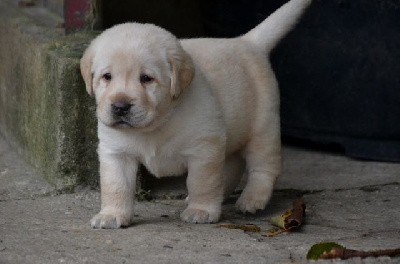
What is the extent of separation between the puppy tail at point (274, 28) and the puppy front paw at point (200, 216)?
36.9 inches

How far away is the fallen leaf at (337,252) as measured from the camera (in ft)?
12.5

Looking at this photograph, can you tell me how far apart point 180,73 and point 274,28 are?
96 centimetres

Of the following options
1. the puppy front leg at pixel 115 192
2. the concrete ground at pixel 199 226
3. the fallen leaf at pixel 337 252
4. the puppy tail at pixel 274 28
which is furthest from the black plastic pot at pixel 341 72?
the fallen leaf at pixel 337 252

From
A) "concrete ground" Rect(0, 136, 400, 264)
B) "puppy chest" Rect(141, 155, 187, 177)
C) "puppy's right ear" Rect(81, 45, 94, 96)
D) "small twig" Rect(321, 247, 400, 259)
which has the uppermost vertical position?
"puppy's right ear" Rect(81, 45, 94, 96)

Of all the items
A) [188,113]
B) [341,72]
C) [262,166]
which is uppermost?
[188,113]

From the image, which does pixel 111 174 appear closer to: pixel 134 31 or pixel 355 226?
pixel 134 31

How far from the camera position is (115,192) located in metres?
4.55

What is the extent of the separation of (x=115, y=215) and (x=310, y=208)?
3.31 feet

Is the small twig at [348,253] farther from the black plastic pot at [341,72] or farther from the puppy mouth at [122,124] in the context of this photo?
the black plastic pot at [341,72]

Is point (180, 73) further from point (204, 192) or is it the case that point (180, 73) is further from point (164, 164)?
point (204, 192)

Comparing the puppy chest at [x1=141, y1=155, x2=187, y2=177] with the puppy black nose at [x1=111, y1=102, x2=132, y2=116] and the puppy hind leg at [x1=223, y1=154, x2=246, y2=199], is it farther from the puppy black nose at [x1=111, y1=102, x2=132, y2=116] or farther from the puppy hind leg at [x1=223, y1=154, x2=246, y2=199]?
the puppy hind leg at [x1=223, y1=154, x2=246, y2=199]

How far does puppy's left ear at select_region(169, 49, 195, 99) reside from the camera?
4.34m

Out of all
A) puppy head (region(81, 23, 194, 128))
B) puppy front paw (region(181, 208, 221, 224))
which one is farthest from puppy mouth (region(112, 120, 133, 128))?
puppy front paw (region(181, 208, 221, 224))

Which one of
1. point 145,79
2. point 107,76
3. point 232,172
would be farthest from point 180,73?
point 232,172
